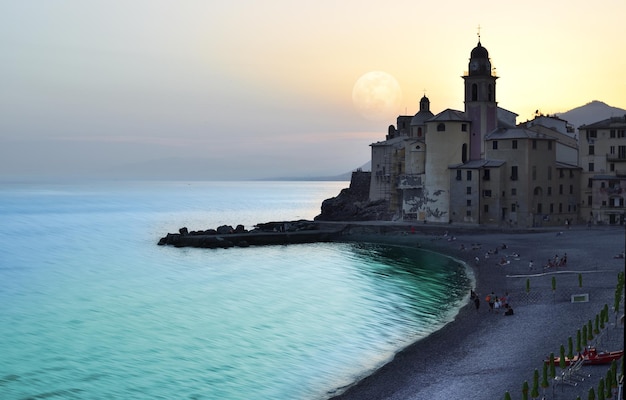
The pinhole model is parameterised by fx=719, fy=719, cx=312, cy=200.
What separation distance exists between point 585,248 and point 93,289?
138 ft

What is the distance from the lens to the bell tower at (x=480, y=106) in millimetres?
86938

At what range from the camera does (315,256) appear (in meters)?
80.3

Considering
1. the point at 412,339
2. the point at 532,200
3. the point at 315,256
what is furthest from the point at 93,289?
the point at 532,200

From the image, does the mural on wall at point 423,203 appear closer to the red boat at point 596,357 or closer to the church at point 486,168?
the church at point 486,168

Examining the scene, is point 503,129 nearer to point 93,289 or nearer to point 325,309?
point 325,309

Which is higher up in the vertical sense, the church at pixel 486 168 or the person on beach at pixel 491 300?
the church at pixel 486 168

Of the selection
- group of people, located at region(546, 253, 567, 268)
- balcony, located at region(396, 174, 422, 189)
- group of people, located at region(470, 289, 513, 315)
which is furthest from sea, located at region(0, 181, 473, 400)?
balcony, located at region(396, 174, 422, 189)

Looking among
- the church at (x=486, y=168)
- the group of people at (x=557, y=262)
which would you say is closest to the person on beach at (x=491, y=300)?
the group of people at (x=557, y=262)

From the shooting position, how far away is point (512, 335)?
35188 millimetres

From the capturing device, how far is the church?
3167 inches

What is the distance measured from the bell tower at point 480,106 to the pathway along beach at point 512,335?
2463 centimetres

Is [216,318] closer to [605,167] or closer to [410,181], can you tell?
[410,181]

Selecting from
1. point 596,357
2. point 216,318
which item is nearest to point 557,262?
point 216,318

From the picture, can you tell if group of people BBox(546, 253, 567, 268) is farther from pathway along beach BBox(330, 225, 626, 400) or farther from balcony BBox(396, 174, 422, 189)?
balcony BBox(396, 174, 422, 189)
